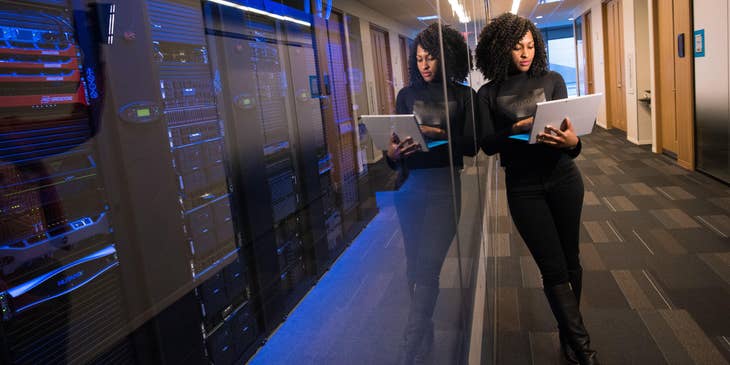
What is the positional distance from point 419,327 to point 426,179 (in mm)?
258

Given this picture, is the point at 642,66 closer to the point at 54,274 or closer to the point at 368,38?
the point at 368,38

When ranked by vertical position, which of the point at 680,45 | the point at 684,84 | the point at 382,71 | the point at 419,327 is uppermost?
the point at 680,45

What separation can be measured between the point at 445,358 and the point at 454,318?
0.17 meters

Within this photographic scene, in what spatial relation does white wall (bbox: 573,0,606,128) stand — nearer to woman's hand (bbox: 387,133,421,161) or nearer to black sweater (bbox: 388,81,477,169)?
black sweater (bbox: 388,81,477,169)

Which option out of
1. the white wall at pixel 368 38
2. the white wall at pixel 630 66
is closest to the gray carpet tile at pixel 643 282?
the white wall at pixel 368 38

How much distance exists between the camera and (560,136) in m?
1.62

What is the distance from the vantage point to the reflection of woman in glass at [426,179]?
26.7 inches

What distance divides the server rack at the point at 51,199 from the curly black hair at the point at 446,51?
0.65 meters

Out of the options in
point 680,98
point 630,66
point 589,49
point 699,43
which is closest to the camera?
point 699,43

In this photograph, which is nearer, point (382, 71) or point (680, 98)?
point (382, 71)

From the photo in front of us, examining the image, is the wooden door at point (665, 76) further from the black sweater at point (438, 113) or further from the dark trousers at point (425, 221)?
the dark trousers at point (425, 221)

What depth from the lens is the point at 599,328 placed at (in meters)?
2.05

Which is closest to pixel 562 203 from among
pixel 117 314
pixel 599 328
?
pixel 599 328

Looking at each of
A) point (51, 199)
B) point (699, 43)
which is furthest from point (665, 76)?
point (51, 199)
